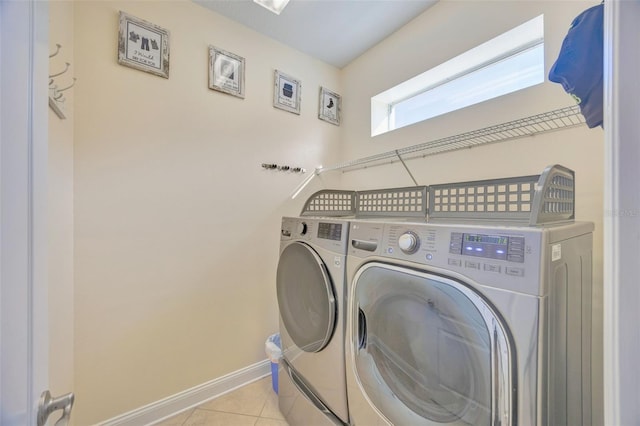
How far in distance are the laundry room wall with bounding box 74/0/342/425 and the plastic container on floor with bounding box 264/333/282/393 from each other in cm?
15

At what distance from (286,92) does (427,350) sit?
197cm

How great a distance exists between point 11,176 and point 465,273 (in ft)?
3.00

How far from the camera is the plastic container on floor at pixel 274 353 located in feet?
5.19

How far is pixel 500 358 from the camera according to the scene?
59cm

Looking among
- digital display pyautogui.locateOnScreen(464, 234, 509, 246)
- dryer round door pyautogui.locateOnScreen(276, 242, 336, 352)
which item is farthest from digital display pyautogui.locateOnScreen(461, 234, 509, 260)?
dryer round door pyautogui.locateOnScreen(276, 242, 336, 352)

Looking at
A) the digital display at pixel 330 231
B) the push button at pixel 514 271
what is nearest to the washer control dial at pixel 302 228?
the digital display at pixel 330 231

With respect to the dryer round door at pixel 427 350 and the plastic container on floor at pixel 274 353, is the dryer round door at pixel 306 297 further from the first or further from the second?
the plastic container on floor at pixel 274 353

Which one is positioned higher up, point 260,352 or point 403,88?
point 403,88

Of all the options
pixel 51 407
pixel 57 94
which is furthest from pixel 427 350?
pixel 57 94

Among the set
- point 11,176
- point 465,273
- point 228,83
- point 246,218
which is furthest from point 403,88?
point 11,176

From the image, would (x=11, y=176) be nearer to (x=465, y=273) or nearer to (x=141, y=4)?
(x=465, y=273)

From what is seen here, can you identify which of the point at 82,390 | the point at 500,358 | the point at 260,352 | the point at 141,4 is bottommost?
the point at 260,352

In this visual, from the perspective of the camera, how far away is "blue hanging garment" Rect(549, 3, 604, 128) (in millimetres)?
641

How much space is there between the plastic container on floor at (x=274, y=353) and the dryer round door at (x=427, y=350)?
0.80 metres
